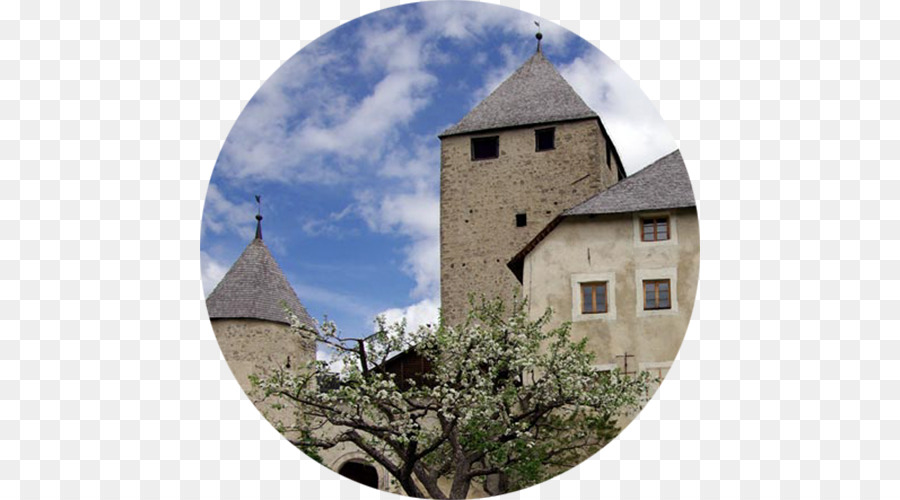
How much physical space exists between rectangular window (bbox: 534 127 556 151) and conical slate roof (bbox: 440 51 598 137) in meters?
0.40

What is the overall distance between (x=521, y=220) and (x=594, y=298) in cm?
173

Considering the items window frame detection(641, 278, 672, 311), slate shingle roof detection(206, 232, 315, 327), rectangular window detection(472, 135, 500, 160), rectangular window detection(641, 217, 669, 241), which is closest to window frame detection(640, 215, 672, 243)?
rectangular window detection(641, 217, 669, 241)

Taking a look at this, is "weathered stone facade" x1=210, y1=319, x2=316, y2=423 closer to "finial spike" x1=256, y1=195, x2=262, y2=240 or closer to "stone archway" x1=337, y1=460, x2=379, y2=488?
"stone archway" x1=337, y1=460, x2=379, y2=488

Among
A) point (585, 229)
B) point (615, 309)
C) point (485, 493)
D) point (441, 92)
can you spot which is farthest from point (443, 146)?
point (485, 493)

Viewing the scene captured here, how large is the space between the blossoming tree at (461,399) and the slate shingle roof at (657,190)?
918mm

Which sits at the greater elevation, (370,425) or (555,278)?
(555,278)

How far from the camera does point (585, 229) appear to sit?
786 cm

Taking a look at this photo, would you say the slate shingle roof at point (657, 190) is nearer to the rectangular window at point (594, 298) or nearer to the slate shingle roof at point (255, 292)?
the rectangular window at point (594, 298)

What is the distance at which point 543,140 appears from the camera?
9.98m

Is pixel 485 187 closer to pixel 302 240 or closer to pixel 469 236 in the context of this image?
pixel 469 236

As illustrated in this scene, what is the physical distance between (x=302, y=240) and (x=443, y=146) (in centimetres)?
121

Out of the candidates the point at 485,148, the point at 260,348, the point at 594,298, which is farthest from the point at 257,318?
the point at 485,148

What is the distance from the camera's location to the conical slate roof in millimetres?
8031

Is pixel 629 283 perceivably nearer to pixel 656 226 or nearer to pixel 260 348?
pixel 656 226
